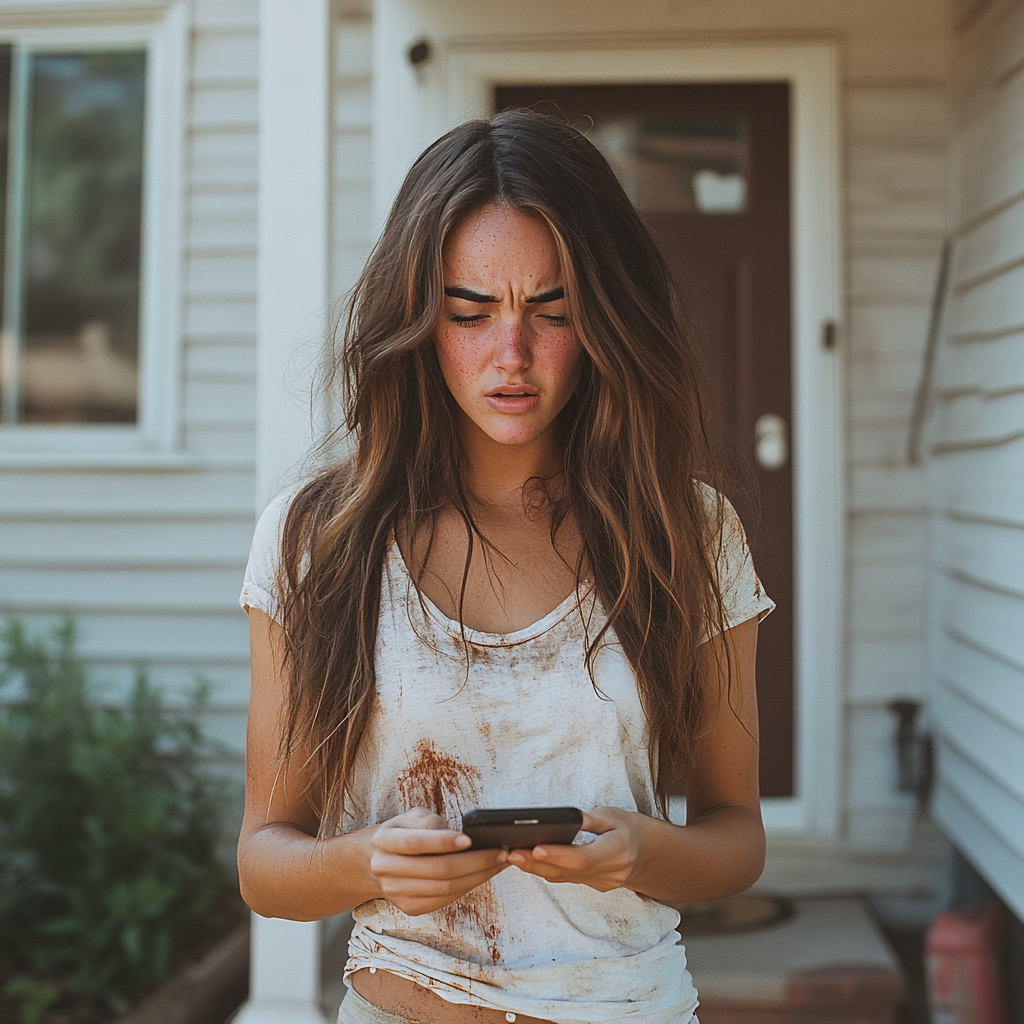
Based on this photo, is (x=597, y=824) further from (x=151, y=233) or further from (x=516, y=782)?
(x=151, y=233)

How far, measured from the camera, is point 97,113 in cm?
372

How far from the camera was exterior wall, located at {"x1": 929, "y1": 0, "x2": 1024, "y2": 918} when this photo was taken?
8.80ft

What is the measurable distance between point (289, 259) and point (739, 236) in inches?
60.3

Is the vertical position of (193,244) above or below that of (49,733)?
above

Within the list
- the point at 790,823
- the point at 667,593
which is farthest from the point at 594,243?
the point at 790,823

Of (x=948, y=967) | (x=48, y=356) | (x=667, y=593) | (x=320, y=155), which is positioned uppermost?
(x=320, y=155)

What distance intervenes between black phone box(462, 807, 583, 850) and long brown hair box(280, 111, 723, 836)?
243 millimetres

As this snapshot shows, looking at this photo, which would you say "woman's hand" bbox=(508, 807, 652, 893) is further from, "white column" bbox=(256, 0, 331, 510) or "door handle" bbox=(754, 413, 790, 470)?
"door handle" bbox=(754, 413, 790, 470)

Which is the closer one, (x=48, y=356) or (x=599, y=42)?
(x=599, y=42)

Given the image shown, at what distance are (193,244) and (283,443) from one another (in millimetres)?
1469

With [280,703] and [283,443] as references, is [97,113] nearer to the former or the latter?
[283,443]

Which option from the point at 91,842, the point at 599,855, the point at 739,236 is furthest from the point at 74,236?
the point at 599,855

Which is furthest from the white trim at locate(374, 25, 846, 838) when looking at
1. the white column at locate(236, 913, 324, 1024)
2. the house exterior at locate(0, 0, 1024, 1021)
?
the white column at locate(236, 913, 324, 1024)

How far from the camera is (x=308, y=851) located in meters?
1.16
